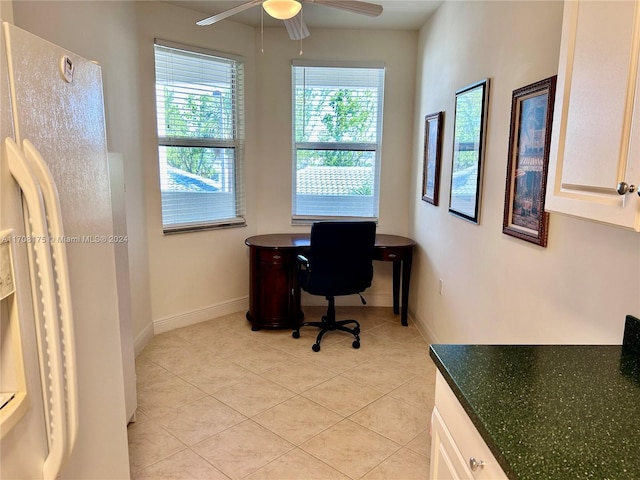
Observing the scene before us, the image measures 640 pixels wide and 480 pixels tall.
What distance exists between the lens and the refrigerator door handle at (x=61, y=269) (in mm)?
915

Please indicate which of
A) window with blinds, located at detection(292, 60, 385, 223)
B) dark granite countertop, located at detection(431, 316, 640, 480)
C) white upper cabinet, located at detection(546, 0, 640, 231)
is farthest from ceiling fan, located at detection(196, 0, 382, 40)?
dark granite countertop, located at detection(431, 316, 640, 480)

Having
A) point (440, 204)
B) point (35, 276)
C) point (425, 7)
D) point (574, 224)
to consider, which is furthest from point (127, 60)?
point (574, 224)

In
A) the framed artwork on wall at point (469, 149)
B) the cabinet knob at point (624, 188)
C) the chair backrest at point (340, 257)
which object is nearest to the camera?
the cabinet knob at point (624, 188)

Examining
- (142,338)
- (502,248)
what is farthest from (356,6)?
(142,338)

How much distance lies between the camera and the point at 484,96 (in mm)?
2494

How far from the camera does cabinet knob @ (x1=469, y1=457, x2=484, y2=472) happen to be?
3.39 feet

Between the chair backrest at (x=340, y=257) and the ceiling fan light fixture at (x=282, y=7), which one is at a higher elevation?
the ceiling fan light fixture at (x=282, y=7)

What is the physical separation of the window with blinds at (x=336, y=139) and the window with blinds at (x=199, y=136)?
1.81 feet

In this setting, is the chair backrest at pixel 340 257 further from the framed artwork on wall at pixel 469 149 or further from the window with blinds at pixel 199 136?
the window with blinds at pixel 199 136

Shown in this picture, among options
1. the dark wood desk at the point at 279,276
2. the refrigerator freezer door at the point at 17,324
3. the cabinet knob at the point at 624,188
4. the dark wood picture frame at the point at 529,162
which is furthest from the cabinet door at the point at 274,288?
the cabinet knob at the point at 624,188

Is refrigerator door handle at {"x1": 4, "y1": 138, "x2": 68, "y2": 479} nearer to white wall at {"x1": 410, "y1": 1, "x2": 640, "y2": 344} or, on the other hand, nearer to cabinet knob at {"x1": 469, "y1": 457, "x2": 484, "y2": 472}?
cabinet knob at {"x1": 469, "y1": 457, "x2": 484, "y2": 472}

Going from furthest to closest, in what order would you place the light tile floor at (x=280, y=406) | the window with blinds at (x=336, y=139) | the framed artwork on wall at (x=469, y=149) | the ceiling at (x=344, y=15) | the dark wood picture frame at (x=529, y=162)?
the window with blinds at (x=336, y=139) → the ceiling at (x=344, y=15) → the framed artwork on wall at (x=469, y=149) → the light tile floor at (x=280, y=406) → the dark wood picture frame at (x=529, y=162)

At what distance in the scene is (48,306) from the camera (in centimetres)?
91

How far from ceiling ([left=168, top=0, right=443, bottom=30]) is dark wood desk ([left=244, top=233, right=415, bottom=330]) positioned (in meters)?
1.82
